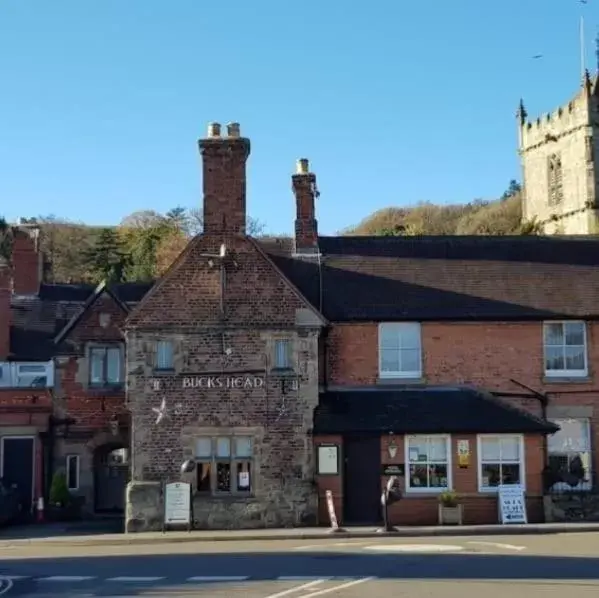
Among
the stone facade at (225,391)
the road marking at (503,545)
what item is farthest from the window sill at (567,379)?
the road marking at (503,545)

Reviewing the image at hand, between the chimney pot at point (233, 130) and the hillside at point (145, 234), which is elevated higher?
the hillside at point (145, 234)

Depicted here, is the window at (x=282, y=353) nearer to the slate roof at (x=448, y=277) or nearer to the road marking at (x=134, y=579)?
the slate roof at (x=448, y=277)

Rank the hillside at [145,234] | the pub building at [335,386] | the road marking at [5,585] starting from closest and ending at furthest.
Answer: the road marking at [5,585] < the pub building at [335,386] < the hillside at [145,234]

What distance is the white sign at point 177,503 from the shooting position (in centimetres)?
2723

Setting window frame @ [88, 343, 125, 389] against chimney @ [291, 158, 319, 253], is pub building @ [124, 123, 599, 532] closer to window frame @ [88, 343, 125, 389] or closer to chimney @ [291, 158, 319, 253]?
chimney @ [291, 158, 319, 253]

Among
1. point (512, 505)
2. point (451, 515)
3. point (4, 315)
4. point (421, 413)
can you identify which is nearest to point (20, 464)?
point (4, 315)

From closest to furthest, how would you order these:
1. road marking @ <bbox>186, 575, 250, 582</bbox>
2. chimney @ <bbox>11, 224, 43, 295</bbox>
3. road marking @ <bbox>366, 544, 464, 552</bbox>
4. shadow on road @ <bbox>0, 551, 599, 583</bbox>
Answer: road marking @ <bbox>186, 575, 250, 582</bbox> < shadow on road @ <bbox>0, 551, 599, 583</bbox> < road marking @ <bbox>366, 544, 464, 552</bbox> < chimney @ <bbox>11, 224, 43, 295</bbox>

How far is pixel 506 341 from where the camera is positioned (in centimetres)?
2961

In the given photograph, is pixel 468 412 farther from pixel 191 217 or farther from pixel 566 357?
pixel 191 217

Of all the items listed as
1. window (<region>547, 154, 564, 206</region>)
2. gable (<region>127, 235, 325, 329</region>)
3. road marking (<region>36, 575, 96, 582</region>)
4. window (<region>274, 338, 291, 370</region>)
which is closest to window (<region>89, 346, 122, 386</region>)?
gable (<region>127, 235, 325, 329</region>)

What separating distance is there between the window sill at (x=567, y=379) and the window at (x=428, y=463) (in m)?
Answer: 3.41

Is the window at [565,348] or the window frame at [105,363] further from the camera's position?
the window frame at [105,363]

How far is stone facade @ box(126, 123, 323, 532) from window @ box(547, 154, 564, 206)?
217ft

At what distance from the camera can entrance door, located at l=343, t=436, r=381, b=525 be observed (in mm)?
28156
